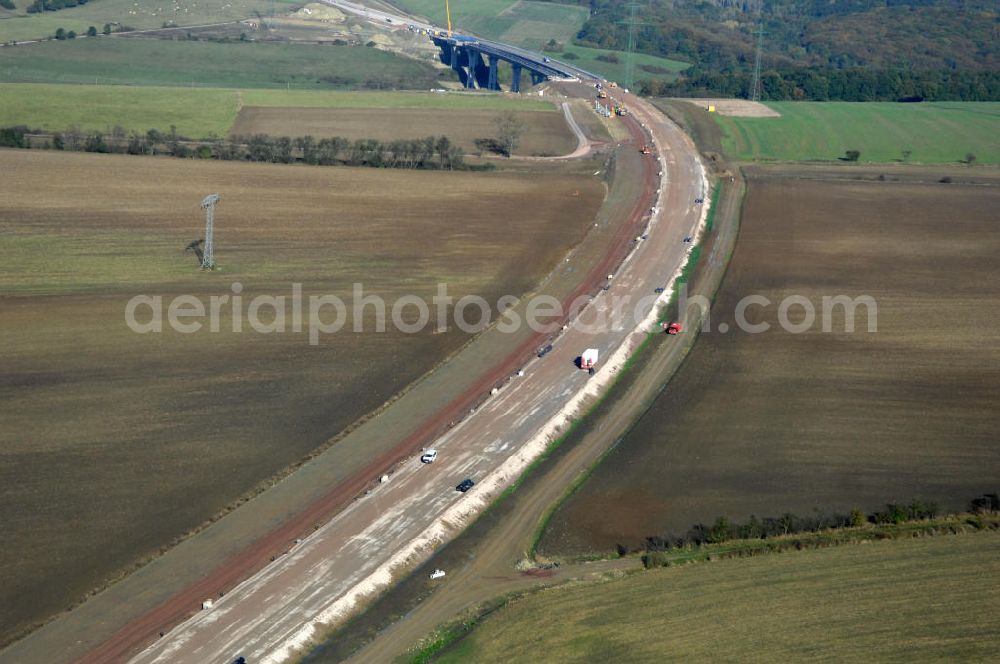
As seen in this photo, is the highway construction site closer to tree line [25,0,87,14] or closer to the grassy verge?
the grassy verge

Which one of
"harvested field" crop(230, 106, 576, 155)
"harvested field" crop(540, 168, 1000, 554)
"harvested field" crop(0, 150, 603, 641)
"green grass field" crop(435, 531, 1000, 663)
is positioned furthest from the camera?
"harvested field" crop(230, 106, 576, 155)

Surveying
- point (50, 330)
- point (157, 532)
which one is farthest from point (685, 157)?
point (157, 532)

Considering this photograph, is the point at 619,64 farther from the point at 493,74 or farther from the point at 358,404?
the point at 358,404

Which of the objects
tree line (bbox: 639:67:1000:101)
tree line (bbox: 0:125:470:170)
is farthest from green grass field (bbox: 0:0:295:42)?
tree line (bbox: 639:67:1000:101)

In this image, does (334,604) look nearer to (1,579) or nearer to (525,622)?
(525,622)

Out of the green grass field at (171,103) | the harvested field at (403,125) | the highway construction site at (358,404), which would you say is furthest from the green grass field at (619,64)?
the highway construction site at (358,404)

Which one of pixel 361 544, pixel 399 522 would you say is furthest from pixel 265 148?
pixel 361 544
